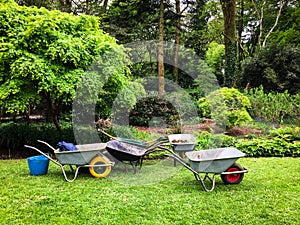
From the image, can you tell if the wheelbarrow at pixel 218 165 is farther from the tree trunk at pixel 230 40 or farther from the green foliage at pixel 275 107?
the tree trunk at pixel 230 40

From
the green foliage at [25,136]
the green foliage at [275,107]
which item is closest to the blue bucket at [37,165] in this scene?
the green foliage at [25,136]

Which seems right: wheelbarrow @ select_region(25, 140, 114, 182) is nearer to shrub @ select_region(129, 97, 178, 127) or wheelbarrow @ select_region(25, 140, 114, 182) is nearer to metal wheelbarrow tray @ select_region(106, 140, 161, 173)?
metal wheelbarrow tray @ select_region(106, 140, 161, 173)

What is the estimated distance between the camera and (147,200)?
339cm

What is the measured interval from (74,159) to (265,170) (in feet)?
10.4

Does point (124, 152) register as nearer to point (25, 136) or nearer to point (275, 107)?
point (25, 136)

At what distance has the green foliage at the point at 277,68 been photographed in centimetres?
1159

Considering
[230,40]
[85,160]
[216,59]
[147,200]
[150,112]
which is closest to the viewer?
[147,200]

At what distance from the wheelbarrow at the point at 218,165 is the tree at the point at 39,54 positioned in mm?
2391

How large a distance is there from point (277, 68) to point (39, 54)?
10.2m

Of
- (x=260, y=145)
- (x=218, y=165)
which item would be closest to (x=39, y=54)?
(x=218, y=165)

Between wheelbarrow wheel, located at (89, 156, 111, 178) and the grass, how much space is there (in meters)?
0.13

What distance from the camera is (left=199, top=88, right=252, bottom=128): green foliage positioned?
7.60 metres

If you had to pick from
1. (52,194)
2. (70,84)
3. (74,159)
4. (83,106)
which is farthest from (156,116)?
(52,194)

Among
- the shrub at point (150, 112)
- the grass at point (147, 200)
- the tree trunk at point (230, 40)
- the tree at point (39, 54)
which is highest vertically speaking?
the tree trunk at point (230, 40)
